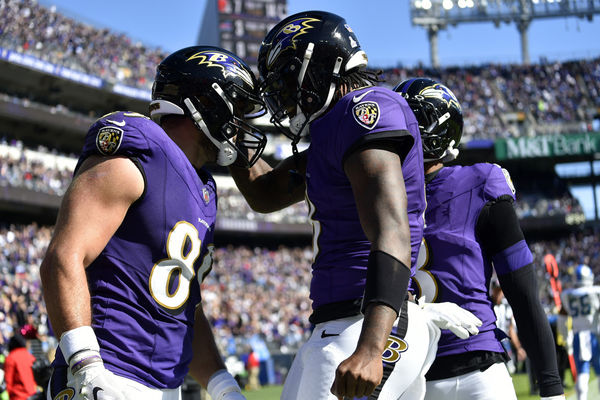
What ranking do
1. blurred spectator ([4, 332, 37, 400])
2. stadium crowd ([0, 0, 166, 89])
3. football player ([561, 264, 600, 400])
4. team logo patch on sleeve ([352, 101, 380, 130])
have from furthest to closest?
stadium crowd ([0, 0, 166, 89]) → football player ([561, 264, 600, 400]) → blurred spectator ([4, 332, 37, 400]) → team logo patch on sleeve ([352, 101, 380, 130])

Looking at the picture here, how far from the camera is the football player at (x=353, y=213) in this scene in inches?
83.5

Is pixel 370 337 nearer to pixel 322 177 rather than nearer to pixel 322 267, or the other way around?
pixel 322 267

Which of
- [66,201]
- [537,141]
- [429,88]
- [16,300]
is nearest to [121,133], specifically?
[66,201]

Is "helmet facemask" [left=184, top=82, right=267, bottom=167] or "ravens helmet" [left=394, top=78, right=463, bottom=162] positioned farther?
"ravens helmet" [left=394, top=78, right=463, bottom=162]

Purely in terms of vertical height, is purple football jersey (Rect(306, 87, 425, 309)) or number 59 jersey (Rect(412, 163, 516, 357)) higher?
purple football jersey (Rect(306, 87, 425, 309))

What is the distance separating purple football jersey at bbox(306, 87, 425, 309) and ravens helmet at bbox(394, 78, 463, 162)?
102cm

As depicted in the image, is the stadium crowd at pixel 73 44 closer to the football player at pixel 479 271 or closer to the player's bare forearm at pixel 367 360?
the football player at pixel 479 271

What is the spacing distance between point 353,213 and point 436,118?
4.13ft

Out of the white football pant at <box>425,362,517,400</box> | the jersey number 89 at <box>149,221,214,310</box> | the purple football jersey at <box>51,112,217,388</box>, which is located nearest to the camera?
the purple football jersey at <box>51,112,217,388</box>

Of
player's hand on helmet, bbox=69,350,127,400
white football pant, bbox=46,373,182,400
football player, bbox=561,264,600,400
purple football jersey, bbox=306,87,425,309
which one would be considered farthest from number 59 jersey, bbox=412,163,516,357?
football player, bbox=561,264,600,400

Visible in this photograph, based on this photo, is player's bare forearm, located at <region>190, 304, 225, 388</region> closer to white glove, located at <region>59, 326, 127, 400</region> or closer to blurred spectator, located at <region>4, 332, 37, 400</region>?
white glove, located at <region>59, 326, 127, 400</region>

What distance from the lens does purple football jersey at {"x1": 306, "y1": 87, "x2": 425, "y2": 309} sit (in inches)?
90.6

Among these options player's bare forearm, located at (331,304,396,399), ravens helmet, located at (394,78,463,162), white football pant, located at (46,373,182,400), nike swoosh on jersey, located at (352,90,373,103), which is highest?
nike swoosh on jersey, located at (352,90,373,103)

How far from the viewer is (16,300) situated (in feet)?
52.6
